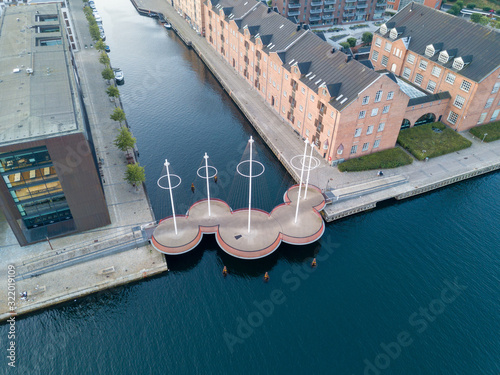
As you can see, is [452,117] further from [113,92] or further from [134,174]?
[113,92]

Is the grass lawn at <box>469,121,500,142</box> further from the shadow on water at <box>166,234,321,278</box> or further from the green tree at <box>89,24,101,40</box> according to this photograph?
the green tree at <box>89,24,101,40</box>

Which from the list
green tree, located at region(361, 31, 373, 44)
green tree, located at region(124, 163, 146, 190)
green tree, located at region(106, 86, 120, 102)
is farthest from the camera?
green tree, located at region(361, 31, 373, 44)

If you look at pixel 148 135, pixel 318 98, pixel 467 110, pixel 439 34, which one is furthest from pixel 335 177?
pixel 439 34

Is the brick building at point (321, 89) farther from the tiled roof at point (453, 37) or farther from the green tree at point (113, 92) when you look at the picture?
the green tree at point (113, 92)

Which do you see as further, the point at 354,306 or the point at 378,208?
the point at 378,208

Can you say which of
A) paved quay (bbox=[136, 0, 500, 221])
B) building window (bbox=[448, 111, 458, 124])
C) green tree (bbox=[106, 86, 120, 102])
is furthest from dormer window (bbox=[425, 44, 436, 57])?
green tree (bbox=[106, 86, 120, 102])

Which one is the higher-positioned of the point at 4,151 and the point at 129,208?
the point at 4,151

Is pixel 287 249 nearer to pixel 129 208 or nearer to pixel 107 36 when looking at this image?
pixel 129 208
